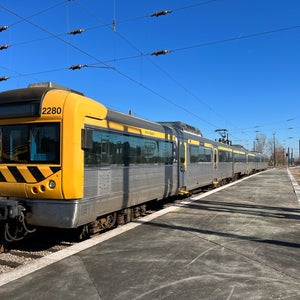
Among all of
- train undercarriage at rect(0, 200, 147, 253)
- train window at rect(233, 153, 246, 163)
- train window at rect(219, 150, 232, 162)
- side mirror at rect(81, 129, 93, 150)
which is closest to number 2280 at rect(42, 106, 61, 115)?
side mirror at rect(81, 129, 93, 150)

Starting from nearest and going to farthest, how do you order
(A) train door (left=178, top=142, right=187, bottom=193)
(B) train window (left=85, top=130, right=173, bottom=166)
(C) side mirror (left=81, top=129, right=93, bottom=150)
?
(C) side mirror (left=81, top=129, right=93, bottom=150) → (B) train window (left=85, top=130, right=173, bottom=166) → (A) train door (left=178, top=142, right=187, bottom=193)

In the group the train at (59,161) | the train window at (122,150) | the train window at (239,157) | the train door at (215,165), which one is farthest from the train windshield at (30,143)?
the train window at (239,157)

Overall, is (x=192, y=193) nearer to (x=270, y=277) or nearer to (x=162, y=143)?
(x=162, y=143)

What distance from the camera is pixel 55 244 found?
27.5ft

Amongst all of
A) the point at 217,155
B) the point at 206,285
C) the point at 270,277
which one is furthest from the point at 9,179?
the point at 217,155

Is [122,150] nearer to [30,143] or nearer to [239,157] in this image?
[30,143]

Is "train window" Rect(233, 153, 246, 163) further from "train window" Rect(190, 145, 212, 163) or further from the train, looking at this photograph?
the train

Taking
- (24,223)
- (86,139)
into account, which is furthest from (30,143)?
(24,223)

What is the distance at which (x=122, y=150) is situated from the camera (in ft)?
31.5

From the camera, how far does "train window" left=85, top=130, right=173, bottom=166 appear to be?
8211 millimetres

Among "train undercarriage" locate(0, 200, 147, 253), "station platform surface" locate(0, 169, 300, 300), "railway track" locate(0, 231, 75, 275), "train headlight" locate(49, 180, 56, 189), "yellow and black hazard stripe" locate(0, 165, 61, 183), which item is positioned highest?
"yellow and black hazard stripe" locate(0, 165, 61, 183)

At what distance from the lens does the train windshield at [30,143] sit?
7.50 m

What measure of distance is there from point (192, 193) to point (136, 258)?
13323mm

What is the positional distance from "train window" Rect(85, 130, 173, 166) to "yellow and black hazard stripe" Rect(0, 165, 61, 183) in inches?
30.1
